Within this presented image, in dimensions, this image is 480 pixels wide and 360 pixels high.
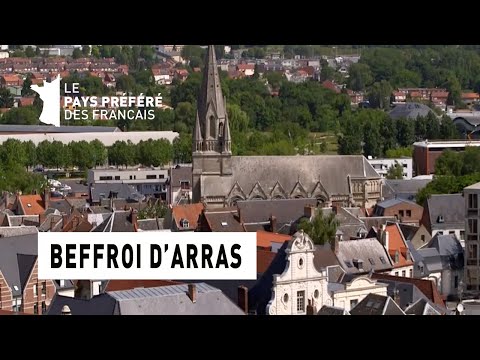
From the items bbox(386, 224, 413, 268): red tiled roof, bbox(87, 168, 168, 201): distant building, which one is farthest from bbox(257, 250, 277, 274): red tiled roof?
bbox(87, 168, 168, 201): distant building

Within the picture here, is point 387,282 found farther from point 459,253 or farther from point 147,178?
point 147,178

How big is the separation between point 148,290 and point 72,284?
2.34 m

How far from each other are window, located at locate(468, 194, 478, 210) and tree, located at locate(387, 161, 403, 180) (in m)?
9.38

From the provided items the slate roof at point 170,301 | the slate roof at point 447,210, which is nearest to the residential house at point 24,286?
the slate roof at point 170,301

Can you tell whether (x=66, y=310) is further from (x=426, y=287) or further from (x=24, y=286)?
(x=426, y=287)

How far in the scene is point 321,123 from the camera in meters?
39.6

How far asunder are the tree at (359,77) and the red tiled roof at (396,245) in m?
25.8

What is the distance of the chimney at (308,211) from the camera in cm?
2100

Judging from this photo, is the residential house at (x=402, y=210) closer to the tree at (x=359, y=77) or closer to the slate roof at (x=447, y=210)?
the slate roof at (x=447, y=210)

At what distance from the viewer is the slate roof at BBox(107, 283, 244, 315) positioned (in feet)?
31.9

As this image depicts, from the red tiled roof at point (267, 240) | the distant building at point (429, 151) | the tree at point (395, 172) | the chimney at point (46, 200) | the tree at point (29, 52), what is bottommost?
the red tiled roof at point (267, 240)

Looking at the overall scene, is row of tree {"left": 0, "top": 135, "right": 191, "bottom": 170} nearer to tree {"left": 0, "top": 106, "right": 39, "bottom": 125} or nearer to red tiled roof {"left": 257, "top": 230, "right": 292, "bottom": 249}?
tree {"left": 0, "top": 106, "right": 39, "bottom": 125}

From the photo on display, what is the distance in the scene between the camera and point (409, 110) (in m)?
39.0
